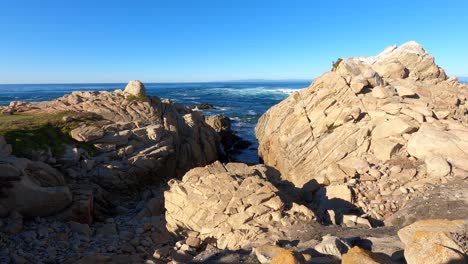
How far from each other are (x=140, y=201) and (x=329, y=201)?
12.9 meters

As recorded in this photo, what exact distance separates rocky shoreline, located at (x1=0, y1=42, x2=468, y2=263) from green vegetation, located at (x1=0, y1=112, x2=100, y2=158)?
0.39 ft

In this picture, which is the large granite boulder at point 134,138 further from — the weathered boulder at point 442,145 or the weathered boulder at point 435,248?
the weathered boulder at point 435,248

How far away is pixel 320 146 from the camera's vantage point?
2173cm

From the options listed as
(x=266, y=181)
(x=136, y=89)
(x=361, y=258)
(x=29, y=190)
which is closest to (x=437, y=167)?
(x=266, y=181)

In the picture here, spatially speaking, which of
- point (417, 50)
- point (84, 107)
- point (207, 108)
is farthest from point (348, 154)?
point (207, 108)

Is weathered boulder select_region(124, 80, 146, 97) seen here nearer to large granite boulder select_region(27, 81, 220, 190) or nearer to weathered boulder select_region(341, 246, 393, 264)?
large granite boulder select_region(27, 81, 220, 190)

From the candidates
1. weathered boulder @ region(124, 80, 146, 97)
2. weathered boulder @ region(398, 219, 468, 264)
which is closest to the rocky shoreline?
weathered boulder @ region(398, 219, 468, 264)

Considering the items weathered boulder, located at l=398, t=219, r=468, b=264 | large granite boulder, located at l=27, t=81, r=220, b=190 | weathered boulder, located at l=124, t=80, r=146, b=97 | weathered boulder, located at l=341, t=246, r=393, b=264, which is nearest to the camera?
weathered boulder, located at l=398, t=219, r=468, b=264

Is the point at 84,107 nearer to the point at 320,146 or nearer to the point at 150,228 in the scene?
the point at 150,228

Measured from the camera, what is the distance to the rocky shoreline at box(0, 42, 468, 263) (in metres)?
11.0

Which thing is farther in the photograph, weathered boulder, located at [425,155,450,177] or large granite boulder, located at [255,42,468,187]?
large granite boulder, located at [255,42,468,187]

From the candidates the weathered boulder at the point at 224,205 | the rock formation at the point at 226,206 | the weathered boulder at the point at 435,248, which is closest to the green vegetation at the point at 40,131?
the rock formation at the point at 226,206

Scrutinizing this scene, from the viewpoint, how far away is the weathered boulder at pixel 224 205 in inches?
487

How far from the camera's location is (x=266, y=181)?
49.4 ft
